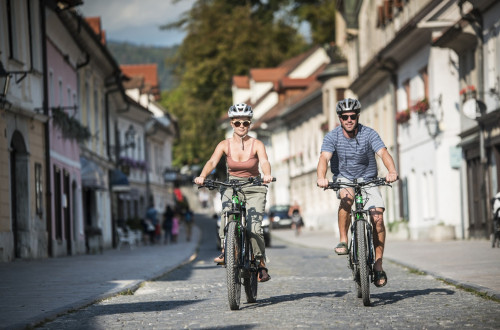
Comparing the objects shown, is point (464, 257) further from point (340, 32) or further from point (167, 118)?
point (167, 118)

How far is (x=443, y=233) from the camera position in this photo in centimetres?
3312

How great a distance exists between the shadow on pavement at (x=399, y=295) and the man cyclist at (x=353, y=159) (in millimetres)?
480

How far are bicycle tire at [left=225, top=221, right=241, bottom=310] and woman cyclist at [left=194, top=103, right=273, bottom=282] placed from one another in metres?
0.45

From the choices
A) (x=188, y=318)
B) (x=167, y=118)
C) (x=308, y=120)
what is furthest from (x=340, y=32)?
(x=188, y=318)

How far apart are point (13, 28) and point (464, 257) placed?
12.2 meters

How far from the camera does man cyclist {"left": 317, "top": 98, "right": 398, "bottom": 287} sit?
11.4 meters

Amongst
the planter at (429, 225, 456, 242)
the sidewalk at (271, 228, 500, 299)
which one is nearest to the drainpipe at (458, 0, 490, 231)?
the planter at (429, 225, 456, 242)

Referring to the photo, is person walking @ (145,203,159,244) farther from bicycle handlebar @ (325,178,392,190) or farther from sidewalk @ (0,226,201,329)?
bicycle handlebar @ (325,178,392,190)

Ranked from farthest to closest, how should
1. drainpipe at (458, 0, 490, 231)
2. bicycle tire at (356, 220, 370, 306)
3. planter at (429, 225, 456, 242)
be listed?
planter at (429, 225, 456, 242) → drainpipe at (458, 0, 490, 231) → bicycle tire at (356, 220, 370, 306)

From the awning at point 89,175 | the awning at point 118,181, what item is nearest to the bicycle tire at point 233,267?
the awning at point 89,175

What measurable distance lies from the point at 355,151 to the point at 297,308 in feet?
6.05

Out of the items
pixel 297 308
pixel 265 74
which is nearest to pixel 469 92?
pixel 297 308

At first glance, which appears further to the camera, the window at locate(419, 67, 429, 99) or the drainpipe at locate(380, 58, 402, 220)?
the drainpipe at locate(380, 58, 402, 220)

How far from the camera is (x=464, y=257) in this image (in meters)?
20.4
